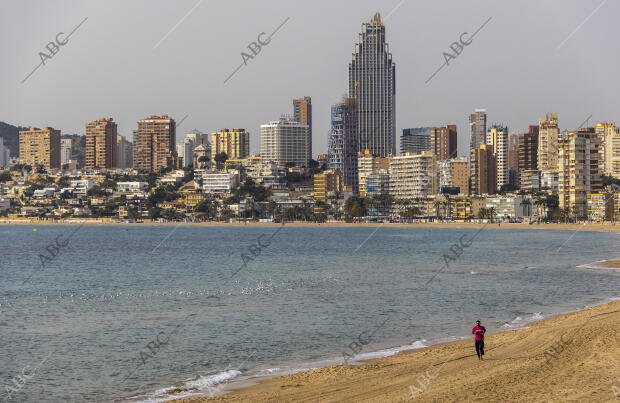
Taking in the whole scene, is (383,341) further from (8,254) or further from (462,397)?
(8,254)

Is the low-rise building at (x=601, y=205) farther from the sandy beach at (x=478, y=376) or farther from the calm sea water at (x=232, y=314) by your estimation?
the sandy beach at (x=478, y=376)

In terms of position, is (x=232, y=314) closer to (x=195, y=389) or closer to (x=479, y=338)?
(x=195, y=389)

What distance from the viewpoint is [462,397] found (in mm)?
18234

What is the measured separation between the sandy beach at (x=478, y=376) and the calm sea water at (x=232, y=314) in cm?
203

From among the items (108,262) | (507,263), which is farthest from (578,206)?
(108,262)

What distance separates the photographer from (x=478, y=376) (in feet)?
67.2

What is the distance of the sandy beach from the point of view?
60.6ft

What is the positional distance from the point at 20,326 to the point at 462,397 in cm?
2348

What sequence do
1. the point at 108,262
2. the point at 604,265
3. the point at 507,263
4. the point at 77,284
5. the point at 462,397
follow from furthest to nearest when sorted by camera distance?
the point at 108,262
the point at 507,263
the point at 604,265
the point at 77,284
the point at 462,397

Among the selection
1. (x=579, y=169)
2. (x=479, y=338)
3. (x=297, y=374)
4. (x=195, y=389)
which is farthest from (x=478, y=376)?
(x=579, y=169)

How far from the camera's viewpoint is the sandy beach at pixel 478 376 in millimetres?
18469

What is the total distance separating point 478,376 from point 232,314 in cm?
1859

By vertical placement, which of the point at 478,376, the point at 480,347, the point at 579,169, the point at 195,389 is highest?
the point at 579,169

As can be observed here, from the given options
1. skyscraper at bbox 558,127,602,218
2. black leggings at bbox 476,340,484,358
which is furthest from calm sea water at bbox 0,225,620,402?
skyscraper at bbox 558,127,602,218
